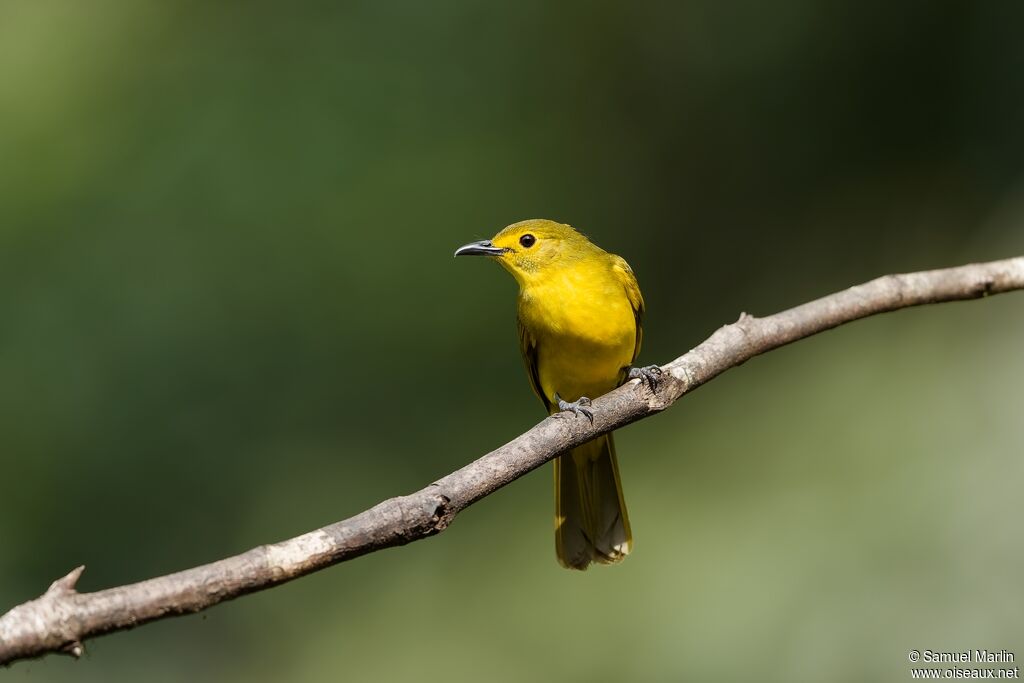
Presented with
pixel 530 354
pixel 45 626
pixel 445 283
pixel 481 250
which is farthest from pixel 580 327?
pixel 45 626

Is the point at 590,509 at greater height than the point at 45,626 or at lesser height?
greater

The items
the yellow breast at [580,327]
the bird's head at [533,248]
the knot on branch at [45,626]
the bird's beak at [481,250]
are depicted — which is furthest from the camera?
the bird's beak at [481,250]

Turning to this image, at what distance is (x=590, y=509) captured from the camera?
4094mm

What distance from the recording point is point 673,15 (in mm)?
6285

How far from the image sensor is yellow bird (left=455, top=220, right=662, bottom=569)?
4031 millimetres

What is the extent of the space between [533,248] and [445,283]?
145 centimetres

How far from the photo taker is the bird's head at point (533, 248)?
4.24 metres

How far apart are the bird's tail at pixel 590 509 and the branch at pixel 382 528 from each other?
0.99 meters

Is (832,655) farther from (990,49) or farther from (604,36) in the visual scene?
(604,36)

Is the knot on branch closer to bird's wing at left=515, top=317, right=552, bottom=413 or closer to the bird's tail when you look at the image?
the bird's tail

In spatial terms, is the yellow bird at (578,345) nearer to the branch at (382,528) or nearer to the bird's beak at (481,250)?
the bird's beak at (481,250)

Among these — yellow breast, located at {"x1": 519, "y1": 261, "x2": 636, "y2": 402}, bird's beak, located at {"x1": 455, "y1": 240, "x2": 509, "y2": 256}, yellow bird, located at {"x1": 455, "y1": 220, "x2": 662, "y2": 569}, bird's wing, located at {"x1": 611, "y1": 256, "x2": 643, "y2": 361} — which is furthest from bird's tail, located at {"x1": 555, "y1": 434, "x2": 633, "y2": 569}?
bird's beak, located at {"x1": 455, "y1": 240, "x2": 509, "y2": 256}

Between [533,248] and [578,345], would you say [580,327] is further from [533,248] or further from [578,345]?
[533,248]

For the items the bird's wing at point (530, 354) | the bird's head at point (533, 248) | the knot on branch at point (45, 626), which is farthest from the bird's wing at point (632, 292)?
the knot on branch at point (45, 626)
